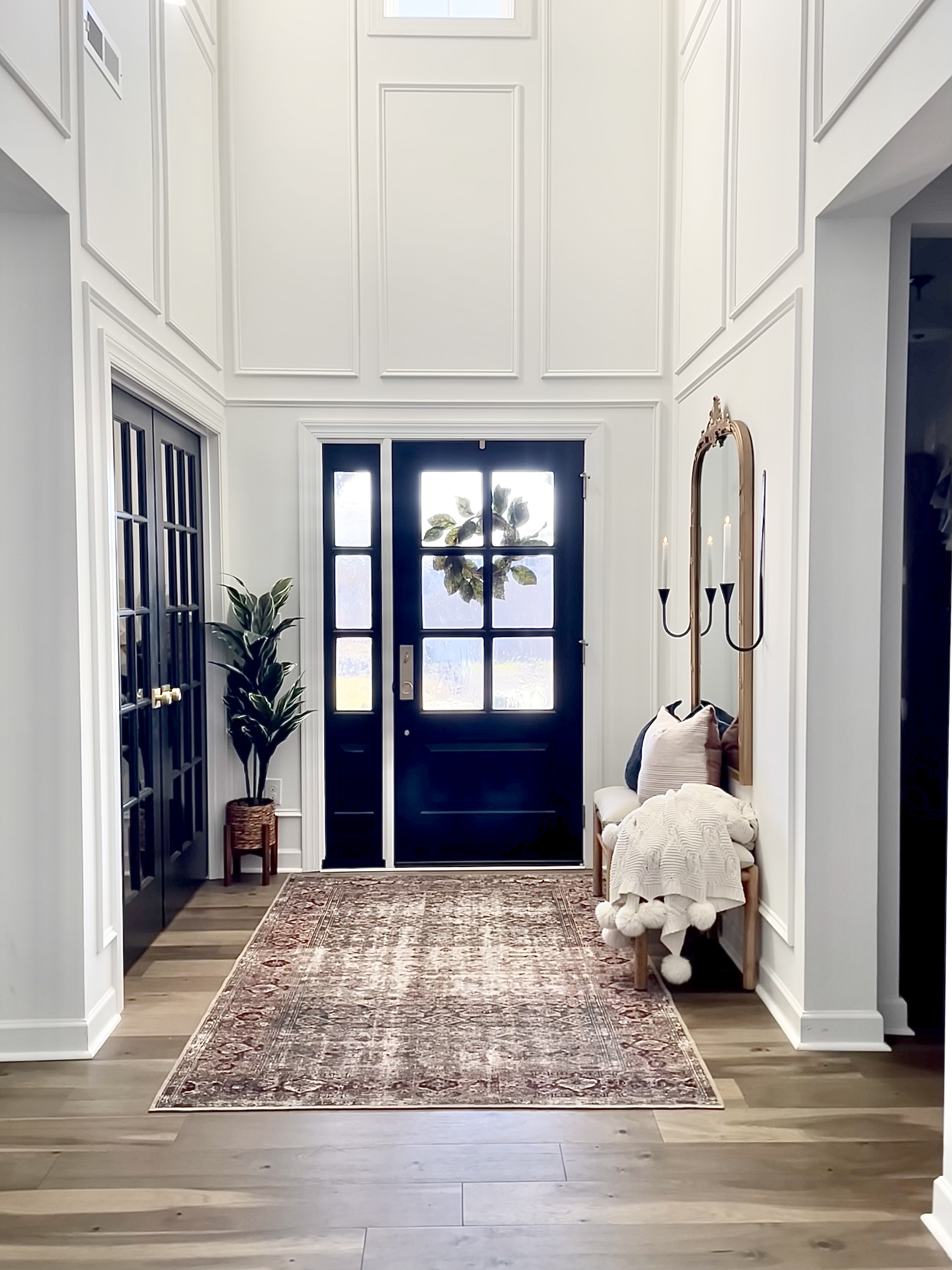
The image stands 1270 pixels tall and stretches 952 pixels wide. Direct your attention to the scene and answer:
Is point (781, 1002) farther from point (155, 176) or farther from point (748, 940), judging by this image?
point (155, 176)

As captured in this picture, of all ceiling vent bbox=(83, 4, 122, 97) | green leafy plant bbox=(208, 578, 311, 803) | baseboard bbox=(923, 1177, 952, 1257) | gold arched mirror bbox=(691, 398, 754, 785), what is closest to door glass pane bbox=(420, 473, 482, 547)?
green leafy plant bbox=(208, 578, 311, 803)

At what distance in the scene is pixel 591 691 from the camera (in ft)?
16.8

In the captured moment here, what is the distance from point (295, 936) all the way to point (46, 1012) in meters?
1.24

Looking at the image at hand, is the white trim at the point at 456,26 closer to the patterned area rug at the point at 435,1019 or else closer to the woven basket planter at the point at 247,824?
the woven basket planter at the point at 247,824

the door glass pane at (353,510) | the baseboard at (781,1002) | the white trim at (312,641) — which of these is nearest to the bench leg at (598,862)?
the baseboard at (781,1002)

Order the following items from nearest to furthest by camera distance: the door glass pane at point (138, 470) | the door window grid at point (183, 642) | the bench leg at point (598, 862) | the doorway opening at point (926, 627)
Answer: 1. the doorway opening at point (926, 627)
2. the door glass pane at point (138, 470)
3. the door window grid at point (183, 642)
4. the bench leg at point (598, 862)

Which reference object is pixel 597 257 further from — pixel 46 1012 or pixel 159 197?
pixel 46 1012

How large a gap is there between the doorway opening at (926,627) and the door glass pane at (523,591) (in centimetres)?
211

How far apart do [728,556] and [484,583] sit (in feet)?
5.15

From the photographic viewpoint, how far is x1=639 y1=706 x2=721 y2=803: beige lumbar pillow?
3.84 meters

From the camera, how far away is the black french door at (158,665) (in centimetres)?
367

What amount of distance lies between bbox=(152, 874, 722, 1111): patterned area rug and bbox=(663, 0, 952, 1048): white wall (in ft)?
1.78

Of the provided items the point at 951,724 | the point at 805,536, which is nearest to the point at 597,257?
the point at 805,536

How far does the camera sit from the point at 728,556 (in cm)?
386
